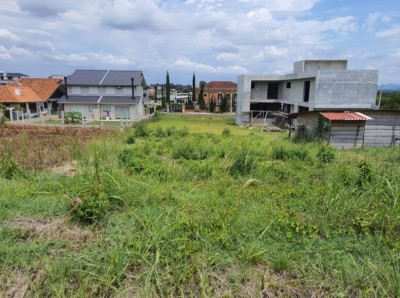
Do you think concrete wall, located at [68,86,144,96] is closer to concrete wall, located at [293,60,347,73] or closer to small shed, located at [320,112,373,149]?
concrete wall, located at [293,60,347,73]

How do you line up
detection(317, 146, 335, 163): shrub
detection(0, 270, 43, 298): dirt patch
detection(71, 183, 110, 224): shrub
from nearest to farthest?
detection(0, 270, 43, 298): dirt patch < detection(71, 183, 110, 224): shrub < detection(317, 146, 335, 163): shrub

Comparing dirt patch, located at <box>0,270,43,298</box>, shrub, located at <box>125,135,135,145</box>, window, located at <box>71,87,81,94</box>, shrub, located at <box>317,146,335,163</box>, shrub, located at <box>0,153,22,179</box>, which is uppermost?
window, located at <box>71,87,81,94</box>

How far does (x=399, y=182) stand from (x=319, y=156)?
478cm

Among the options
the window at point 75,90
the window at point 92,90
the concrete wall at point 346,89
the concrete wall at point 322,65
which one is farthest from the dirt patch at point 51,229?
the window at point 75,90

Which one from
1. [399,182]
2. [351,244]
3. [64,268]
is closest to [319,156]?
[399,182]

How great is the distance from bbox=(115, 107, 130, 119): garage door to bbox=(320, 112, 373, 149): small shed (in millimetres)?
22486

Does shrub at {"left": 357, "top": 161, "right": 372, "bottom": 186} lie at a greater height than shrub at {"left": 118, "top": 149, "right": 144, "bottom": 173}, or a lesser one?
greater

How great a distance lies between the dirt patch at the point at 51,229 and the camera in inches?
143

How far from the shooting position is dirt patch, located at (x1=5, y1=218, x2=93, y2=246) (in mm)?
3629

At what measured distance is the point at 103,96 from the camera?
31.4m

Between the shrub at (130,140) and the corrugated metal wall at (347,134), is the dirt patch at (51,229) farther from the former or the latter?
the corrugated metal wall at (347,134)

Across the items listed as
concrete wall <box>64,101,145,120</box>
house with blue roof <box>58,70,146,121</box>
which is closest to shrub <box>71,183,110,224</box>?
house with blue roof <box>58,70,146,121</box>

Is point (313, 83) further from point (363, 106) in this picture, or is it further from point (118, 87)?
point (118, 87)

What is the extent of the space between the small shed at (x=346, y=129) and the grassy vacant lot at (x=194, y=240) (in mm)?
9422
